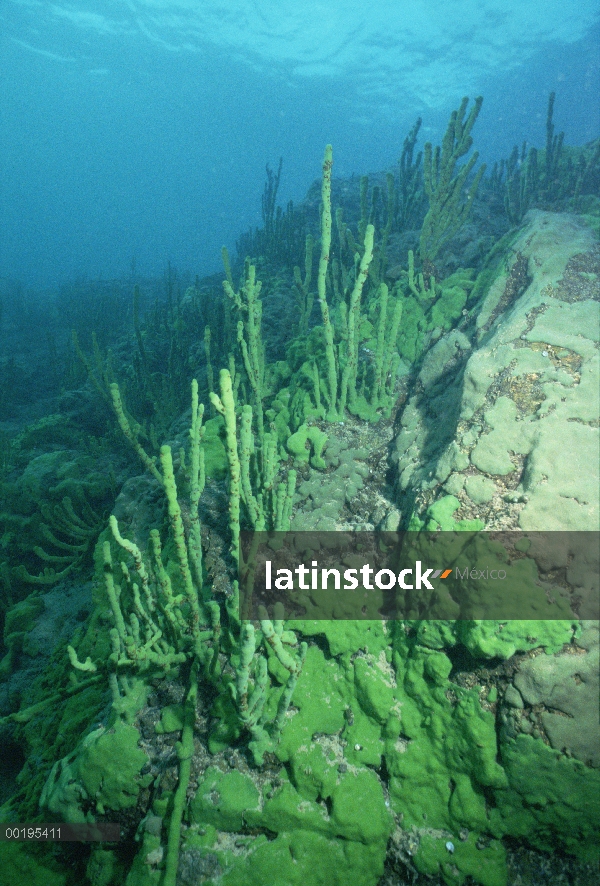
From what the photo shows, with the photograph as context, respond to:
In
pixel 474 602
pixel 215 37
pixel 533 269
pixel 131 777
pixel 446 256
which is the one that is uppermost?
pixel 215 37

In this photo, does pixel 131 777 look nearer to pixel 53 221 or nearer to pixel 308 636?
pixel 308 636

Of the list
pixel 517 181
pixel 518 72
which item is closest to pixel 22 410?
pixel 517 181

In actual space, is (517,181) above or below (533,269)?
above

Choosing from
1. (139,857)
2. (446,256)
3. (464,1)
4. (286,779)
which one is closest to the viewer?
(139,857)

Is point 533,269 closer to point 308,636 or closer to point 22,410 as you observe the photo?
point 308,636

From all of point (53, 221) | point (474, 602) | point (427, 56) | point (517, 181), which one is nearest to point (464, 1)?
point (427, 56)

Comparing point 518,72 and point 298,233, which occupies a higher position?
point 518,72

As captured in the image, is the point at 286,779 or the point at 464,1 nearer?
the point at 286,779

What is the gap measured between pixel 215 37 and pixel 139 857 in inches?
2266

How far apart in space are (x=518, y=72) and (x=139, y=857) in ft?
177

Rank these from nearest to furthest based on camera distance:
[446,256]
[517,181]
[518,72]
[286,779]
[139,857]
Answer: [139,857] < [286,779] < [446,256] < [517,181] < [518,72]

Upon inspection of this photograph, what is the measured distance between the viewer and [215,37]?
133ft

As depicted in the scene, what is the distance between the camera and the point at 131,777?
2.20 m

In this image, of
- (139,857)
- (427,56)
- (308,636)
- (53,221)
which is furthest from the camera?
(53,221)
